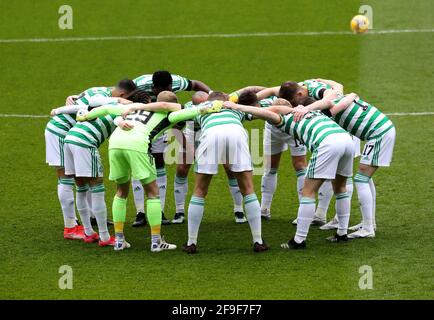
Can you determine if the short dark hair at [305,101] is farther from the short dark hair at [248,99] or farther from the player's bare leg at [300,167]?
the player's bare leg at [300,167]

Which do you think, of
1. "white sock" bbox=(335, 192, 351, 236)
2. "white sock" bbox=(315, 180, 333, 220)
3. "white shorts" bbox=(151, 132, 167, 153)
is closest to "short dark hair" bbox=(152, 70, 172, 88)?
"white shorts" bbox=(151, 132, 167, 153)

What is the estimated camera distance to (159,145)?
14133 mm

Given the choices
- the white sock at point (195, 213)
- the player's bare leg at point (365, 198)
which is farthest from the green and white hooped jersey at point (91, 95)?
the player's bare leg at point (365, 198)

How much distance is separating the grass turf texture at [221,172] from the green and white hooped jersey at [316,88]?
1736 millimetres

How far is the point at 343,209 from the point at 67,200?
345 centimetres

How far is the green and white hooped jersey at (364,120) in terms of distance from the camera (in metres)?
12.8

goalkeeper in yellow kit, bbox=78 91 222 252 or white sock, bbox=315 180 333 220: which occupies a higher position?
goalkeeper in yellow kit, bbox=78 91 222 252

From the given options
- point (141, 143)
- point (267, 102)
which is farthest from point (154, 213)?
point (267, 102)

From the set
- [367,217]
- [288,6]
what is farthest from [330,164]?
[288,6]

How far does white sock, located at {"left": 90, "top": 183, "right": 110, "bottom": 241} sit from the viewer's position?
497 inches

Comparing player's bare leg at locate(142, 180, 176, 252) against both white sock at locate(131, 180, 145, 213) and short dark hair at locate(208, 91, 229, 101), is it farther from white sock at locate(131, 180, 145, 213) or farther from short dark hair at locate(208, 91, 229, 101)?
white sock at locate(131, 180, 145, 213)

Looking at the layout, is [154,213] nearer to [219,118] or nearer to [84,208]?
[84,208]

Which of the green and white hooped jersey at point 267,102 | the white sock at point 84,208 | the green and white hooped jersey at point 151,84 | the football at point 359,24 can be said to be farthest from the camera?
the football at point 359,24

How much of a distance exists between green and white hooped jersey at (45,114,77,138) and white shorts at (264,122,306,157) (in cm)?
256
